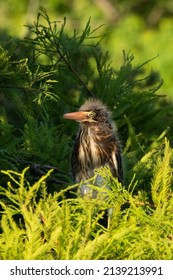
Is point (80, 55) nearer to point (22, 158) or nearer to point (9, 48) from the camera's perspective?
point (9, 48)

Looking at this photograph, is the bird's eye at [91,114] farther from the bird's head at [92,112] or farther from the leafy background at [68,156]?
the leafy background at [68,156]

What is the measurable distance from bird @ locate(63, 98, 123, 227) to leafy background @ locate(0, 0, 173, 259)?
0.28 feet

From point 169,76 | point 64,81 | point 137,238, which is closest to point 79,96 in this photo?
point 64,81

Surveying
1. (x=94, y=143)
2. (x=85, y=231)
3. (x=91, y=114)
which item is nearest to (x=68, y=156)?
(x=94, y=143)

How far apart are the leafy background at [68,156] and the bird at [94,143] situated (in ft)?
0.28

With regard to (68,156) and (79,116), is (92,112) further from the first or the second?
(68,156)

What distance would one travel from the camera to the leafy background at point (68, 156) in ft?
15.2

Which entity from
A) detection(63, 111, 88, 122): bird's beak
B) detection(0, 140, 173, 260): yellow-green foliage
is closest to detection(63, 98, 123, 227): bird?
detection(63, 111, 88, 122): bird's beak

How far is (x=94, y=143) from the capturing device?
6988mm

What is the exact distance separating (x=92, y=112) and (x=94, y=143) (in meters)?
0.24

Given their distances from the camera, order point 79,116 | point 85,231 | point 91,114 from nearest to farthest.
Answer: point 85,231
point 79,116
point 91,114

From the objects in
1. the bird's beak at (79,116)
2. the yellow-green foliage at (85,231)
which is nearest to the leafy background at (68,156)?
the yellow-green foliage at (85,231)

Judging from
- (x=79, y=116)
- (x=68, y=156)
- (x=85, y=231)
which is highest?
(x=79, y=116)

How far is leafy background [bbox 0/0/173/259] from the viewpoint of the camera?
4.63 meters
